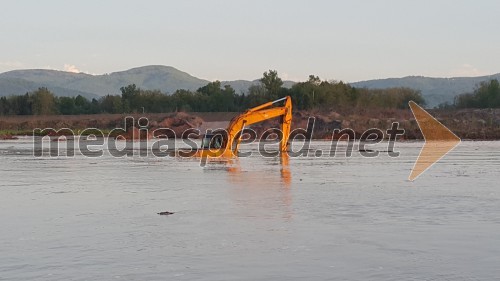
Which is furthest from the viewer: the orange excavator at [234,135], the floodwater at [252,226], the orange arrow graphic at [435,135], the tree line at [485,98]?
the tree line at [485,98]

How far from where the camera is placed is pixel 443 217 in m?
15.0

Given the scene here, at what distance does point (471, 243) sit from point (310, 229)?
2.73 metres

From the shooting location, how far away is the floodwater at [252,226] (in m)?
10.3

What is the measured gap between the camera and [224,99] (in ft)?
417

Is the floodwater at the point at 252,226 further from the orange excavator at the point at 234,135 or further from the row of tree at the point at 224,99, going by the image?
the row of tree at the point at 224,99

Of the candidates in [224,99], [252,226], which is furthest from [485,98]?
[252,226]

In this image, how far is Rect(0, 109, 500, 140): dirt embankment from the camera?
2859 inches

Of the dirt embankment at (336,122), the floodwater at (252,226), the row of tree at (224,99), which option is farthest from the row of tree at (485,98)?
the floodwater at (252,226)

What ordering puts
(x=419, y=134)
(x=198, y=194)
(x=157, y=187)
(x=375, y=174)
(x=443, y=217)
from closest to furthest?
(x=443, y=217) → (x=198, y=194) → (x=157, y=187) → (x=375, y=174) → (x=419, y=134)

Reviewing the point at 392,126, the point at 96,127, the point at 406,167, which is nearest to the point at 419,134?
the point at 392,126

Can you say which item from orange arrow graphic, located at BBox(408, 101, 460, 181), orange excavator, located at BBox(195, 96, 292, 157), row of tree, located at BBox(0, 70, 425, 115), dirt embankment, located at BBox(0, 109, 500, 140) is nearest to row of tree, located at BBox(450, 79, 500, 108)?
row of tree, located at BBox(0, 70, 425, 115)

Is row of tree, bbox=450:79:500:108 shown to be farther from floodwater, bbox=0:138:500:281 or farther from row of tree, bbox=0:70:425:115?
floodwater, bbox=0:138:500:281

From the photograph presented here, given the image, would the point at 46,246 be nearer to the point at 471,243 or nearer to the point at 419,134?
the point at 471,243

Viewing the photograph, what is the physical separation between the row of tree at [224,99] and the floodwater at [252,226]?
234ft
